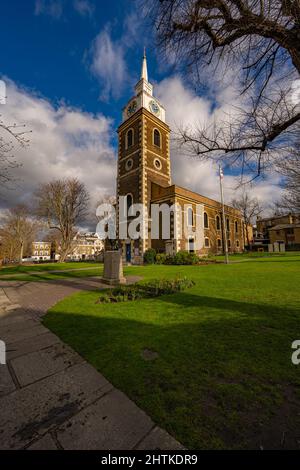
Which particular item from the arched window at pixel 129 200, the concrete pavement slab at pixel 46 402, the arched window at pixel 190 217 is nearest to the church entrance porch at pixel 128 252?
the arched window at pixel 129 200

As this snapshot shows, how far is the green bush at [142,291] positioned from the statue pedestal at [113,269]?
1.69 meters

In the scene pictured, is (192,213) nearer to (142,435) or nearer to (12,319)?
(12,319)

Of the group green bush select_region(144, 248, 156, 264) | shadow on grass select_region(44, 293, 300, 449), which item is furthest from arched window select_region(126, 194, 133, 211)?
shadow on grass select_region(44, 293, 300, 449)

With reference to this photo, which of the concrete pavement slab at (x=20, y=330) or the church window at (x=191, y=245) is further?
the church window at (x=191, y=245)

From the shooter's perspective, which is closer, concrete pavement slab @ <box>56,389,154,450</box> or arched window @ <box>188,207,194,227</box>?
concrete pavement slab @ <box>56,389,154,450</box>

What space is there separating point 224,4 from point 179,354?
6218 mm

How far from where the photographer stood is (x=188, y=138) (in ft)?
18.4

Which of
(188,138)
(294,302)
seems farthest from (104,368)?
(188,138)

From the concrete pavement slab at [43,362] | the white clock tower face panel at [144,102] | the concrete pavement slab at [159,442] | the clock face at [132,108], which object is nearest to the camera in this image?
the concrete pavement slab at [159,442]

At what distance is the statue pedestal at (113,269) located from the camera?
9555mm

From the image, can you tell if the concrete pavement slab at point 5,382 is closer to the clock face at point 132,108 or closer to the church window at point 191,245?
the church window at point 191,245

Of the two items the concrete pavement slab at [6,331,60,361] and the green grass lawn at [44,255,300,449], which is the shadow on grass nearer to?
the green grass lawn at [44,255,300,449]

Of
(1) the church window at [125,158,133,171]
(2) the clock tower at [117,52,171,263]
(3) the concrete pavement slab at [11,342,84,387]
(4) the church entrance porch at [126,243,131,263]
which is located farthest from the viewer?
(1) the church window at [125,158,133,171]

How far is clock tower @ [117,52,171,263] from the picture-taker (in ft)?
79.0
